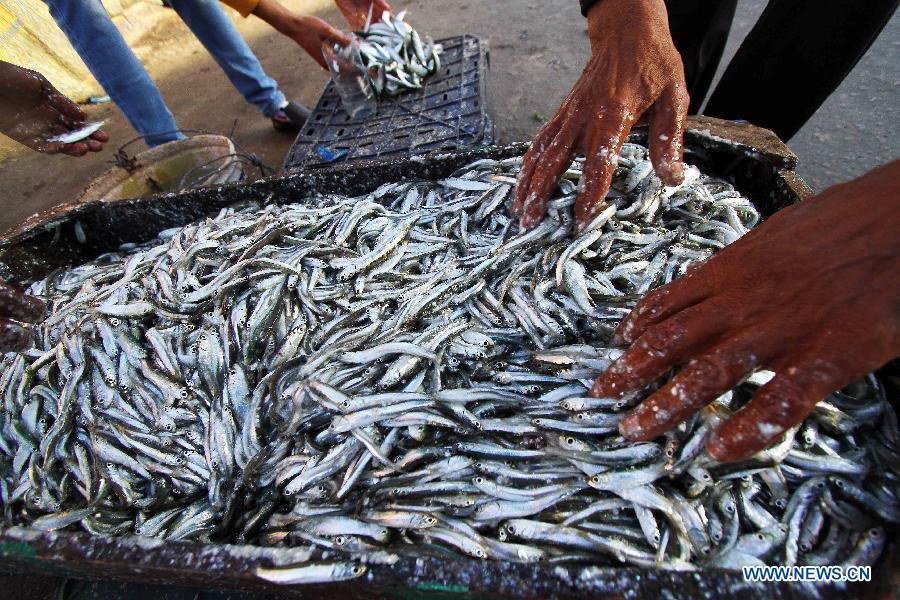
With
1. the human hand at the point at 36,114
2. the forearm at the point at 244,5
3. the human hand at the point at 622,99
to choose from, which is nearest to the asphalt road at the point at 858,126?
the human hand at the point at 622,99

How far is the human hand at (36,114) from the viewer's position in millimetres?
3875

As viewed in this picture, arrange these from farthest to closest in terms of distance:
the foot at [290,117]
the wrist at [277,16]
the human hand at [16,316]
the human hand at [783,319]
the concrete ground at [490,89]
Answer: the foot at [290,117] < the wrist at [277,16] < the concrete ground at [490,89] < the human hand at [16,316] < the human hand at [783,319]

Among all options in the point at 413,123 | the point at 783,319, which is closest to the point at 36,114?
the point at 413,123

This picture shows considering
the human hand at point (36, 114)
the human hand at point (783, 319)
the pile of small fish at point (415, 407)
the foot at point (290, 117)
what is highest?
the human hand at point (36, 114)

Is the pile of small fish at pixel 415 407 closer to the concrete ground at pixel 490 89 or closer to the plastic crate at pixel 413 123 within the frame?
the plastic crate at pixel 413 123

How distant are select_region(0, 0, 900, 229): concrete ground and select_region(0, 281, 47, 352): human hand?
2.10 meters

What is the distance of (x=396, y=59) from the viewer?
5.22 metres

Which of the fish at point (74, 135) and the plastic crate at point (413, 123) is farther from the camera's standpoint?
the plastic crate at point (413, 123)

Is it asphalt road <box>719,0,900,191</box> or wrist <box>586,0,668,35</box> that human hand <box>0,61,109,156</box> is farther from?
asphalt road <box>719,0,900,191</box>

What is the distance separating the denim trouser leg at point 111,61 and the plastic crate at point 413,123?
160 centimetres

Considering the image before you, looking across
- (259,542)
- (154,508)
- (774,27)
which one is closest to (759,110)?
(774,27)

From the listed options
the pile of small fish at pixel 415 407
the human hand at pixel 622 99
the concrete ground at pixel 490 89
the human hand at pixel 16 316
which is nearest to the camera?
the pile of small fish at pixel 415 407

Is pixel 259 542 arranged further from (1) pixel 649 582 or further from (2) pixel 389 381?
(1) pixel 649 582

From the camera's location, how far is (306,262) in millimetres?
2898
